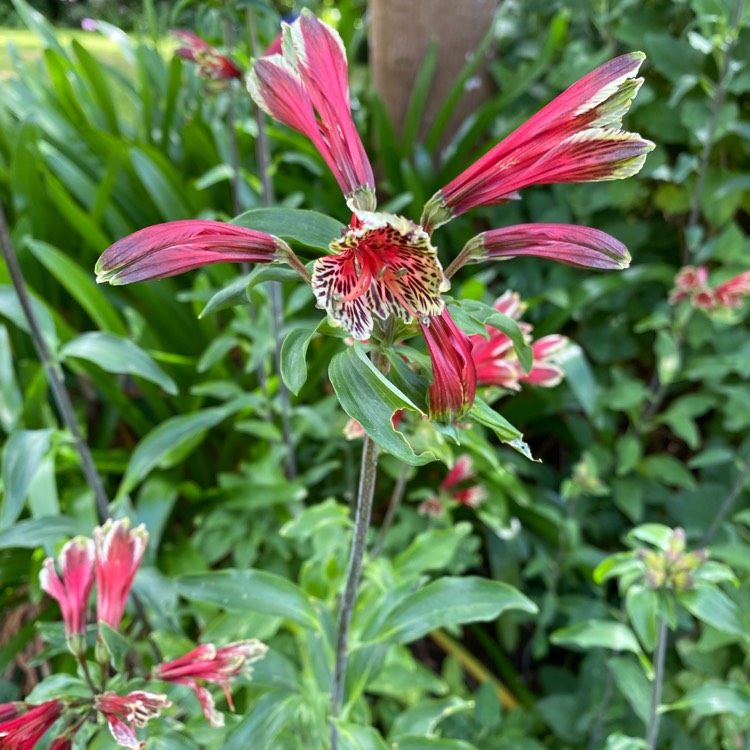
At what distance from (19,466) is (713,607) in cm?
77

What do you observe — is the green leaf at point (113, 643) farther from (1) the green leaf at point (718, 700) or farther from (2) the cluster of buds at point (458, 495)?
(1) the green leaf at point (718, 700)

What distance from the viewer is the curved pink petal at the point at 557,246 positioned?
363 mm

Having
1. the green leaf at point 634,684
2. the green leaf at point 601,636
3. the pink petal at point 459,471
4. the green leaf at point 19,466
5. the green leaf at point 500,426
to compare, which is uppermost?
the green leaf at point 500,426

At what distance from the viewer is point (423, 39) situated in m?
1.47

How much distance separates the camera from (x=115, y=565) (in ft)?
1.77

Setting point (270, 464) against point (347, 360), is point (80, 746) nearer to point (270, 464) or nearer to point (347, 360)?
point (347, 360)

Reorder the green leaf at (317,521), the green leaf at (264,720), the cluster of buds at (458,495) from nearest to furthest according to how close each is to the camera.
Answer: the green leaf at (264,720)
the green leaf at (317,521)
the cluster of buds at (458,495)

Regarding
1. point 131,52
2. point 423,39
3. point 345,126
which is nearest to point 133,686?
point 345,126

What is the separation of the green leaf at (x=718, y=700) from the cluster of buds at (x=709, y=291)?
0.55 meters

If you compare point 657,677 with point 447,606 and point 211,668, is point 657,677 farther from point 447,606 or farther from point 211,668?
point 211,668

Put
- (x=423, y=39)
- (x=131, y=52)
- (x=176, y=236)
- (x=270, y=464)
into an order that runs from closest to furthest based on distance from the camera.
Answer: (x=176, y=236), (x=270, y=464), (x=423, y=39), (x=131, y=52)

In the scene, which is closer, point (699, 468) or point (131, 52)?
point (699, 468)

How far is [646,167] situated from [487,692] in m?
1.05

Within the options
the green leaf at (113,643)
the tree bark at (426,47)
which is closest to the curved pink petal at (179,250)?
the green leaf at (113,643)
